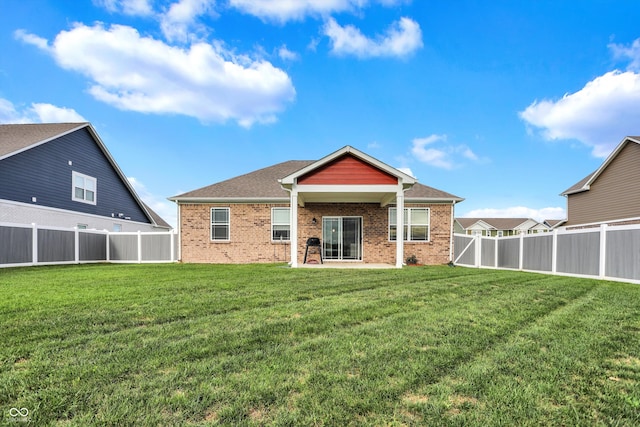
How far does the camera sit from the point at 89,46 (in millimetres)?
11977

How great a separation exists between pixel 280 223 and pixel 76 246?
9.57m

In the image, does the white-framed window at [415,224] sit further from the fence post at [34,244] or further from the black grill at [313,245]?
the fence post at [34,244]

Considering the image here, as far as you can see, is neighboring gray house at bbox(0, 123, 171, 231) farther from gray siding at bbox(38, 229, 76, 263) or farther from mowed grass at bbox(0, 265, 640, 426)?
mowed grass at bbox(0, 265, 640, 426)

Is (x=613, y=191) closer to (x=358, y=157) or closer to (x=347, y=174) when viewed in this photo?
(x=358, y=157)

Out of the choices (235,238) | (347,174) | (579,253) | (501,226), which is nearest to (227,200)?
(235,238)

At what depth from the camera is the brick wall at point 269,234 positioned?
14742 mm

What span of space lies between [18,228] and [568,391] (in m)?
16.8

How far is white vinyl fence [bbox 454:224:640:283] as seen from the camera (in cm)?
852

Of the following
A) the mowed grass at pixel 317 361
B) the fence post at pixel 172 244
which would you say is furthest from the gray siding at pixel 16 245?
the mowed grass at pixel 317 361

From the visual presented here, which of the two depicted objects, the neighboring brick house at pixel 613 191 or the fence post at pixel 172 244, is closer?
the fence post at pixel 172 244

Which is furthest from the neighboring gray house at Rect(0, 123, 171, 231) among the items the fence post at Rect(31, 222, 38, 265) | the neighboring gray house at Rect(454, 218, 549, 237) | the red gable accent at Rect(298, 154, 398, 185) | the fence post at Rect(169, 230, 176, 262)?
the neighboring gray house at Rect(454, 218, 549, 237)

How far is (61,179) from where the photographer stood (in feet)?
55.6

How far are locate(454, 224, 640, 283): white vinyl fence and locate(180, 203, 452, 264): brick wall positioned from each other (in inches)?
60.0

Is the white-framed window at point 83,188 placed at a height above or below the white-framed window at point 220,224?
above
